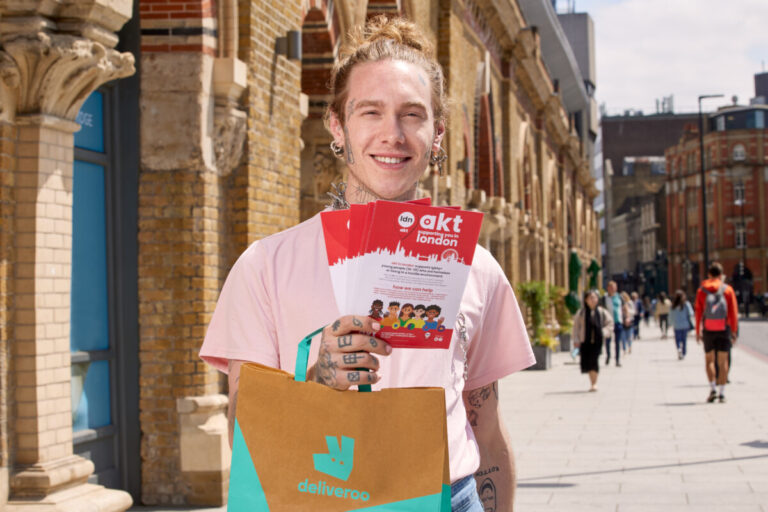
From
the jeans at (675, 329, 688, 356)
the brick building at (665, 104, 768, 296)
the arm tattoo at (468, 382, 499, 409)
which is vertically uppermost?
the brick building at (665, 104, 768, 296)

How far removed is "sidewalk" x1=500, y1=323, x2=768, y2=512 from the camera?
8.16 meters

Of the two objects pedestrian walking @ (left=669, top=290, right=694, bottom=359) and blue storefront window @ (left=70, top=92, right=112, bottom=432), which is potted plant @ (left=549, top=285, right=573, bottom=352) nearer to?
pedestrian walking @ (left=669, top=290, right=694, bottom=359)

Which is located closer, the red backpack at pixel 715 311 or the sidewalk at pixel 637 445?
the sidewalk at pixel 637 445

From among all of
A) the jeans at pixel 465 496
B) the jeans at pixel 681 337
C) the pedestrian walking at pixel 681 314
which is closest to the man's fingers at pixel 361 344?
the jeans at pixel 465 496

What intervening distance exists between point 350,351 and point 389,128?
65 centimetres

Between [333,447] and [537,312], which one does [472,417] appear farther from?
[537,312]

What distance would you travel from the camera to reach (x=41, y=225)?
19.2 feet

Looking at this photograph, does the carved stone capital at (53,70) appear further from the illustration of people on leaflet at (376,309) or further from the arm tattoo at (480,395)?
the illustration of people on leaflet at (376,309)

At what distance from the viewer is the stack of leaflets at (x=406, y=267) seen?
79.2 inches

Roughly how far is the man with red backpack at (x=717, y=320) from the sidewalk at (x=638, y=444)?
2.20ft

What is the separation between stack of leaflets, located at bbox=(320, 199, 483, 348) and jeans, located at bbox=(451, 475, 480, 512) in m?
0.45

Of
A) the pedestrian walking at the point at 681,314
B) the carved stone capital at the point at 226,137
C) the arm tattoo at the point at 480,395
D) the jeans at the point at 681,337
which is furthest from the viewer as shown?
the jeans at the point at 681,337

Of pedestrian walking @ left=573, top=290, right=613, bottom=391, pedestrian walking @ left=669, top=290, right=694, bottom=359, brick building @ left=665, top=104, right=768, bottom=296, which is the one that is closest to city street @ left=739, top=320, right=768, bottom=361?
pedestrian walking @ left=669, top=290, right=694, bottom=359

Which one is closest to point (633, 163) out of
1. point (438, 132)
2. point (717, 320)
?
point (717, 320)
